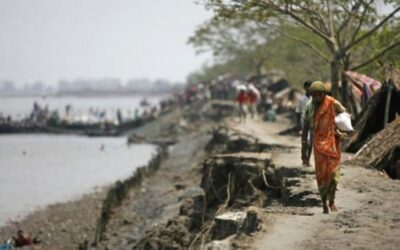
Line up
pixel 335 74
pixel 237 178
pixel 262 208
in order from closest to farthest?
pixel 262 208
pixel 237 178
pixel 335 74

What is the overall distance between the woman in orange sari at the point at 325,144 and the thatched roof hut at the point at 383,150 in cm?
367

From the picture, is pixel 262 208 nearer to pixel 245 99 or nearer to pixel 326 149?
pixel 326 149

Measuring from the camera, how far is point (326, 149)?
28.3 ft

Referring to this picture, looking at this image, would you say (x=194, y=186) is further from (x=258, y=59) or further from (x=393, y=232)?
(x=258, y=59)

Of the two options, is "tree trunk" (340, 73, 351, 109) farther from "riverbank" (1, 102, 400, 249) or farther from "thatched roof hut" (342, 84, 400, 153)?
"thatched roof hut" (342, 84, 400, 153)

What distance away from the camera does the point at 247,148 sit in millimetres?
19969

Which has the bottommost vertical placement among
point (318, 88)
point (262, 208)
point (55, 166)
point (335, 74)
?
point (55, 166)

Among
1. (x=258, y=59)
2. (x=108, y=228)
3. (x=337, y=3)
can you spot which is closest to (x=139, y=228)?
(x=108, y=228)

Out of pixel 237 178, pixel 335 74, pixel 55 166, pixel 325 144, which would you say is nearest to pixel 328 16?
pixel 335 74

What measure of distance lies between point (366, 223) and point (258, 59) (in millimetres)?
43416

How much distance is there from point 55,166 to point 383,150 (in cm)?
3315

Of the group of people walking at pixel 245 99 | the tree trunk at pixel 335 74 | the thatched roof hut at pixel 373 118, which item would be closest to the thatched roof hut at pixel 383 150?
the thatched roof hut at pixel 373 118

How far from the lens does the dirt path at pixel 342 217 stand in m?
7.26

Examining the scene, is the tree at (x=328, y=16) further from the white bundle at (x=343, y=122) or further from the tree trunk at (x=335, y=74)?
the white bundle at (x=343, y=122)
